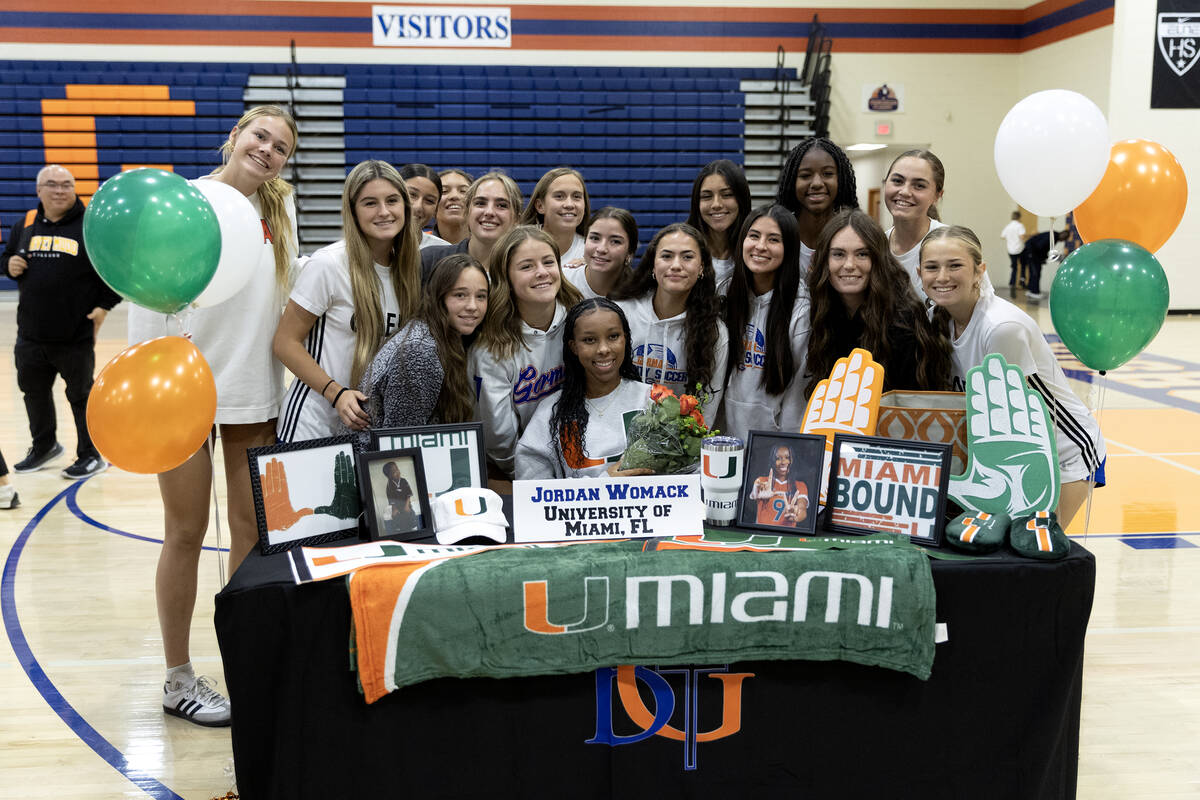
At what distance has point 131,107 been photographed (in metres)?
12.6

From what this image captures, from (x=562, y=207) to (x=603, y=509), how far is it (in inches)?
65.9

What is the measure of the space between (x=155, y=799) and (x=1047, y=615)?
2.01 m

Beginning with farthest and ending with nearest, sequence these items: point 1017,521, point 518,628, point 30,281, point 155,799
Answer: point 30,281
point 155,799
point 1017,521
point 518,628

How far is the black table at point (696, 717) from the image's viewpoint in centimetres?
183

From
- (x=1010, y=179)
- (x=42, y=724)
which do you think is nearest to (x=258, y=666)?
(x=42, y=724)

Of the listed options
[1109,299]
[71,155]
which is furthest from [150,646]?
[71,155]

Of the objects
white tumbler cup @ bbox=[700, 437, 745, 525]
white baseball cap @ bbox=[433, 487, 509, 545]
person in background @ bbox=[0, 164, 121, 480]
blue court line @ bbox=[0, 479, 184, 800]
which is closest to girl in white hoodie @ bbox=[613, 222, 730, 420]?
white tumbler cup @ bbox=[700, 437, 745, 525]

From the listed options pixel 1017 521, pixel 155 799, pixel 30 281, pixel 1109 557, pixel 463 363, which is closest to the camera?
pixel 1017 521

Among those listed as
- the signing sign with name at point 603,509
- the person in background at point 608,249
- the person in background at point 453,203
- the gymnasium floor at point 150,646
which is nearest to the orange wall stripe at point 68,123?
the gymnasium floor at point 150,646

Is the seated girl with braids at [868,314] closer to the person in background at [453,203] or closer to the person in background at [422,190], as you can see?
the person in background at [422,190]

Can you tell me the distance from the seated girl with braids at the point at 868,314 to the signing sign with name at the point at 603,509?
805 millimetres

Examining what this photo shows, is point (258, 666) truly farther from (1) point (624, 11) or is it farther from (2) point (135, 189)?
(1) point (624, 11)

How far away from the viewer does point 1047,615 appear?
6.22 ft

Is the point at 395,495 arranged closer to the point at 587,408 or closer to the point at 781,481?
the point at 587,408
